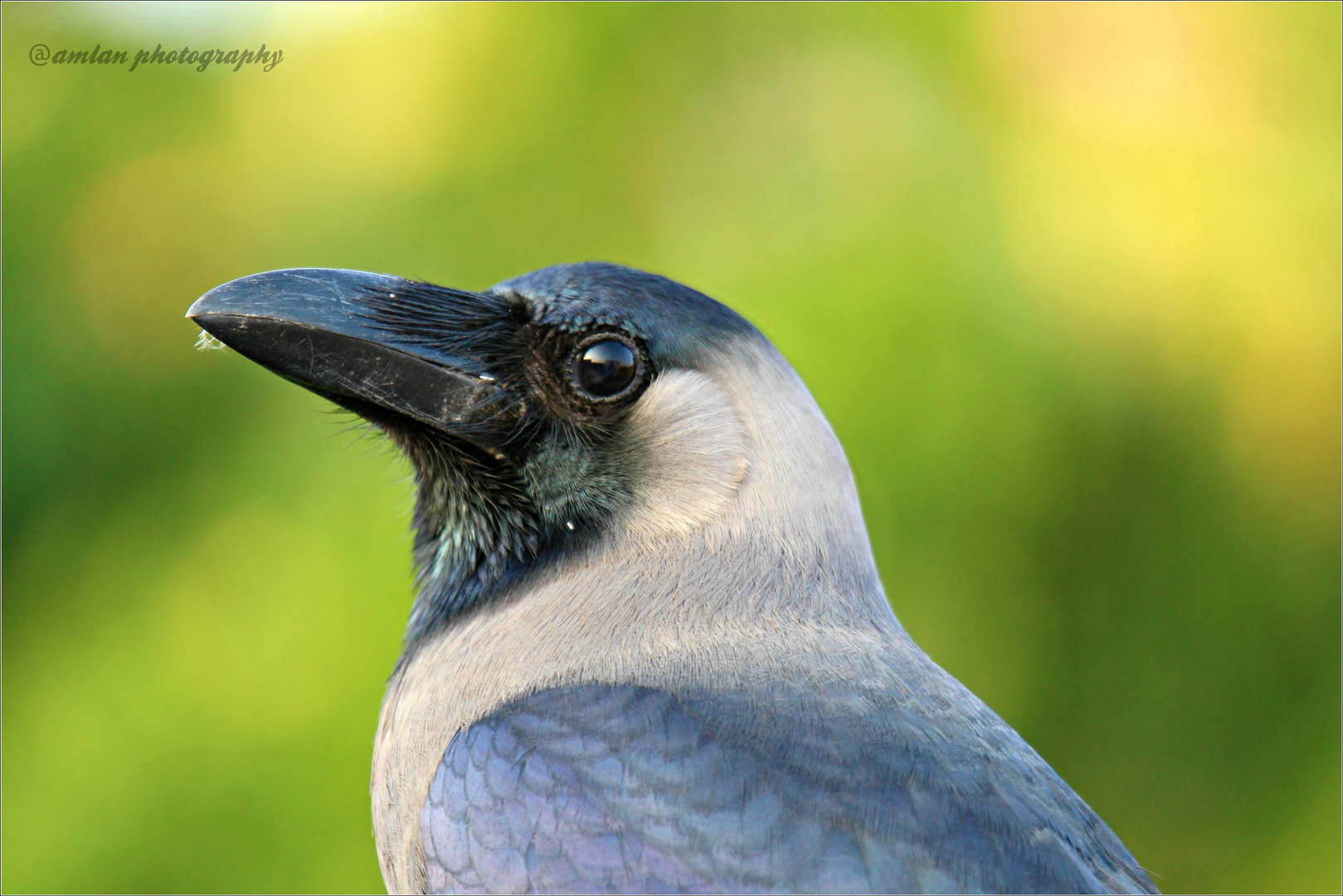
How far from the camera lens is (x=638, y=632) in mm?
2225

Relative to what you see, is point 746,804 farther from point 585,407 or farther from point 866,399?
point 866,399

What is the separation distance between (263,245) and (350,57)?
1418 mm

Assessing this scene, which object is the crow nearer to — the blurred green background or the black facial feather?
the black facial feather

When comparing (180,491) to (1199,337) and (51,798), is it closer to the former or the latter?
(51,798)

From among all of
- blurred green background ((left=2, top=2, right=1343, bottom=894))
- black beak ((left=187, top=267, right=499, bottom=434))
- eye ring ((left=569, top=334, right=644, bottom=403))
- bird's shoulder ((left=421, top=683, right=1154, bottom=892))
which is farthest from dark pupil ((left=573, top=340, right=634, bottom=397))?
blurred green background ((left=2, top=2, right=1343, bottom=894))

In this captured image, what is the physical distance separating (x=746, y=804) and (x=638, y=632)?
1.67 ft

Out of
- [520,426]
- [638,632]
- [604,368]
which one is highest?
[604,368]

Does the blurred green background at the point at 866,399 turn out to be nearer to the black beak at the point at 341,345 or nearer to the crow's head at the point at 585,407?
the crow's head at the point at 585,407

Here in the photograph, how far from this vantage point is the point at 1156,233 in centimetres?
586

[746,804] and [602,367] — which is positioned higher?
[602,367]

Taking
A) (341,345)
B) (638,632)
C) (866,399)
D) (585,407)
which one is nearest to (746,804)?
Answer: (638,632)

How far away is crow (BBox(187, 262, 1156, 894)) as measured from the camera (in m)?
1.81

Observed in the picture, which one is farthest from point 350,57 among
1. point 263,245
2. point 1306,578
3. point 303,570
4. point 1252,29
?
point 1306,578

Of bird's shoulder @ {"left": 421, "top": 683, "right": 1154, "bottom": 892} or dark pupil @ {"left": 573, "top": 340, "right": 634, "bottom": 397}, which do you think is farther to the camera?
dark pupil @ {"left": 573, "top": 340, "right": 634, "bottom": 397}
